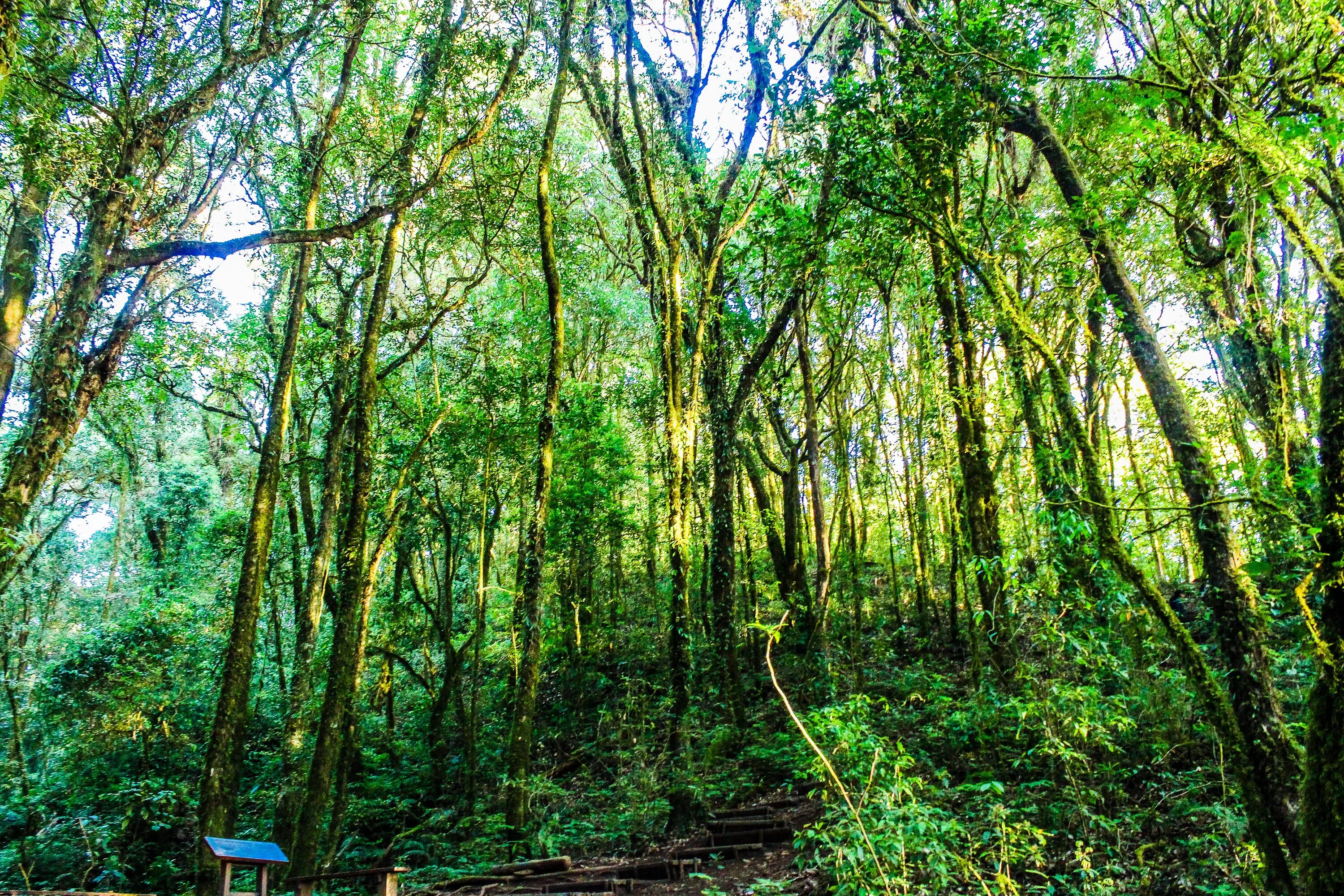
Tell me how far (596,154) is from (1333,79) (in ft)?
63.0

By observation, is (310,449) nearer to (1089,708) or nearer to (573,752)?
(573,752)

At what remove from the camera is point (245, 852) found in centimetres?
472

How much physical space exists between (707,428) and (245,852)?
8.52 meters

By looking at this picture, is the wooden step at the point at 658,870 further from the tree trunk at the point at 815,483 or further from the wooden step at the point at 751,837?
the tree trunk at the point at 815,483

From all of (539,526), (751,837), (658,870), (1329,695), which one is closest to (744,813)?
(751,837)

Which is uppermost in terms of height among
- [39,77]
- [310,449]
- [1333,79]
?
[39,77]

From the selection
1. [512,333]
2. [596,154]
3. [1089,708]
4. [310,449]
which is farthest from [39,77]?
[596,154]

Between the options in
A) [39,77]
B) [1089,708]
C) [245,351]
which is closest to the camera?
[1089,708]

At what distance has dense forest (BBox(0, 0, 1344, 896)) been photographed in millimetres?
5156

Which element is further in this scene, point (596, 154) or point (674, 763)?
point (596, 154)

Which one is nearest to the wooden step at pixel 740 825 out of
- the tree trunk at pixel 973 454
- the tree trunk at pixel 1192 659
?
the tree trunk at pixel 973 454

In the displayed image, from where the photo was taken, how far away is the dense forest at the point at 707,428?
5156 millimetres

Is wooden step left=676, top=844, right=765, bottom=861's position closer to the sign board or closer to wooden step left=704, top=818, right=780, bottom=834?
wooden step left=704, top=818, right=780, bottom=834

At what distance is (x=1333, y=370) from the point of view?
11.0ft
